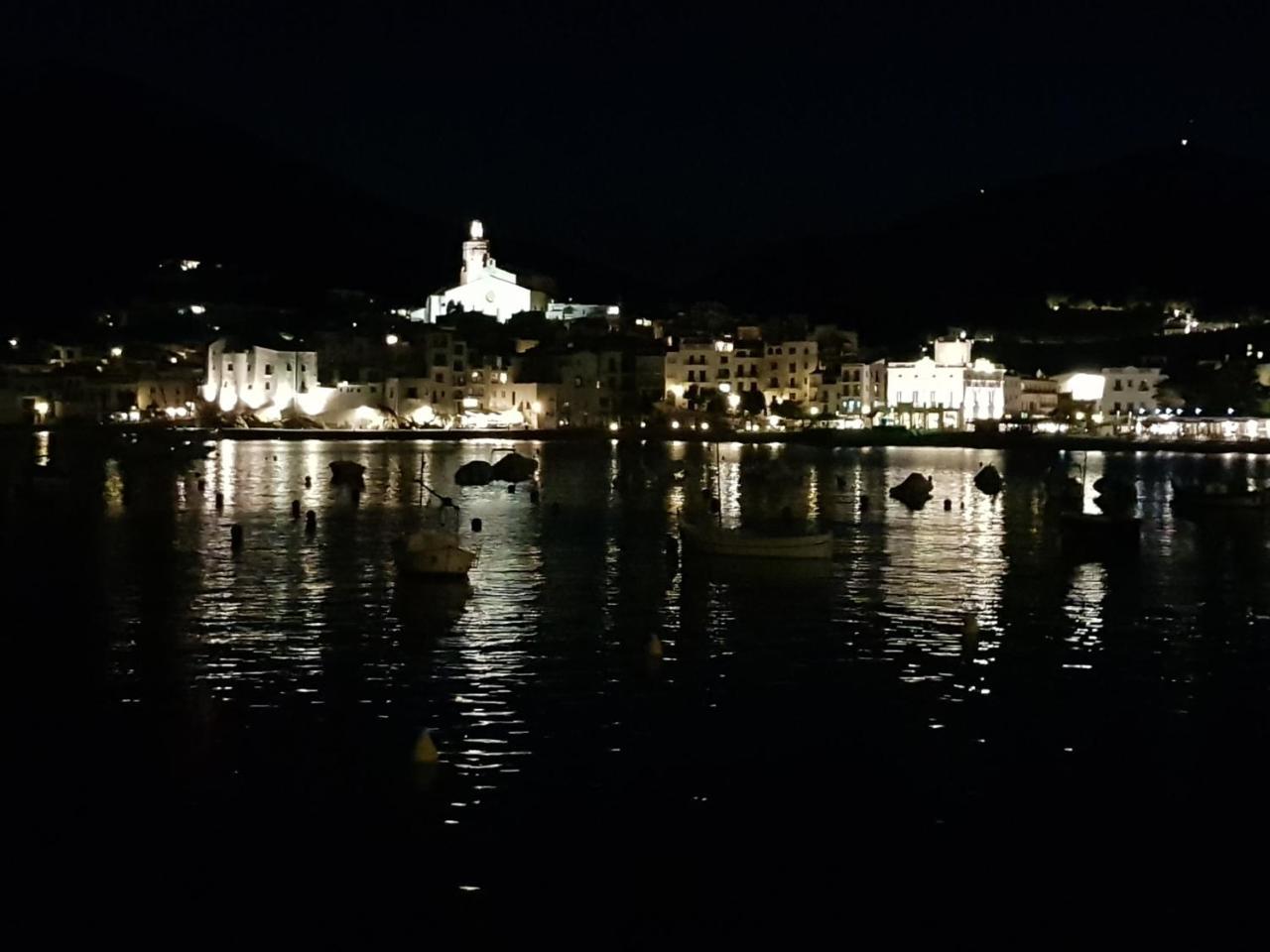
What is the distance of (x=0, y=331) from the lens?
492ft

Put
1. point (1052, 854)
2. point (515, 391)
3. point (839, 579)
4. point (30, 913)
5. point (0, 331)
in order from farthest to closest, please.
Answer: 1. point (0, 331)
2. point (515, 391)
3. point (839, 579)
4. point (1052, 854)
5. point (30, 913)

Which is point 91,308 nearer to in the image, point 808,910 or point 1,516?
point 1,516

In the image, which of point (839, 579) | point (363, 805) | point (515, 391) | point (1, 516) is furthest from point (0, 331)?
point (363, 805)

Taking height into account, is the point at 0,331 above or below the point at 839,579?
above

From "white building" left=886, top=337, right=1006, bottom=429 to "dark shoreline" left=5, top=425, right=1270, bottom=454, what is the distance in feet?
21.0

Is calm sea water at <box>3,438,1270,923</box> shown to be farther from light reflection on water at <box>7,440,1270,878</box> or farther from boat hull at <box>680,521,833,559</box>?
boat hull at <box>680,521,833,559</box>

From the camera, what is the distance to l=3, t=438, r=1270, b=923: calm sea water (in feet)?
41.8

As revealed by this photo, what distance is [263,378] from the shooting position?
11350 centimetres

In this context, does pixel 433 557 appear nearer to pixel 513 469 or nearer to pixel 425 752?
pixel 425 752

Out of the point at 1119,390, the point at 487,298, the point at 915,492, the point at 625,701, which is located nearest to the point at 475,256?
the point at 487,298

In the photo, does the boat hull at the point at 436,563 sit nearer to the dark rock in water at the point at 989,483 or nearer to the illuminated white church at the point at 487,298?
the dark rock in water at the point at 989,483

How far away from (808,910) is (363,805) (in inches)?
176

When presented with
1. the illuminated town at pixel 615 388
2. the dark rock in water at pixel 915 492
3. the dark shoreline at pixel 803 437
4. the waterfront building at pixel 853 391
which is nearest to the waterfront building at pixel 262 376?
the illuminated town at pixel 615 388

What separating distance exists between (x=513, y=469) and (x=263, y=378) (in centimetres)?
6223
